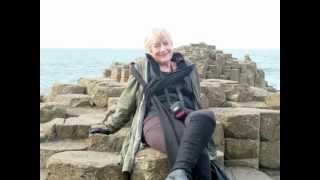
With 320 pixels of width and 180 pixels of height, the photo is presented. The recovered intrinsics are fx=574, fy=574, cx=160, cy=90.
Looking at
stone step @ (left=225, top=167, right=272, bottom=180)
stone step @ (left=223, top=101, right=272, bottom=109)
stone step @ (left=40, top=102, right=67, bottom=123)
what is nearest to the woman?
stone step @ (left=225, top=167, right=272, bottom=180)

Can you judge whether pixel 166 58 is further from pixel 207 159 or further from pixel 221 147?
pixel 221 147

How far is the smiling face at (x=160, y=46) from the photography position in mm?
5270

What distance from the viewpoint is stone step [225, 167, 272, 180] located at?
20.8ft

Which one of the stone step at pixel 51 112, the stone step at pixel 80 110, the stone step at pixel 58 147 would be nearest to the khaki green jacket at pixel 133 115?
the stone step at pixel 58 147

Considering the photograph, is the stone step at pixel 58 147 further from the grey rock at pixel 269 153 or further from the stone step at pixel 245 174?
the grey rock at pixel 269 153

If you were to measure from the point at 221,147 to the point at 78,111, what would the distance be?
10.5ft

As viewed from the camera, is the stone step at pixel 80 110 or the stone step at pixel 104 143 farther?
the stone step at pixel 80 110

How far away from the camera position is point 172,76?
5328 mm

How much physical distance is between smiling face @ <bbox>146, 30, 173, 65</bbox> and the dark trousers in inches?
24.3

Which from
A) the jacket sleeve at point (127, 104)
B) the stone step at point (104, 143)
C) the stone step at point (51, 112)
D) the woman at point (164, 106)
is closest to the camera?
the woman at point (164, 106)

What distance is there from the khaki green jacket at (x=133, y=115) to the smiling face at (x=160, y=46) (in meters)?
0.15

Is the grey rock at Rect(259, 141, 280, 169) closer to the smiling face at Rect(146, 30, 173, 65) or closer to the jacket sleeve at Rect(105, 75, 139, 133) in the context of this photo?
the jacket sleeve at Rect(105, 75, 139, 133)

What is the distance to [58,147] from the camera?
6.72 m
